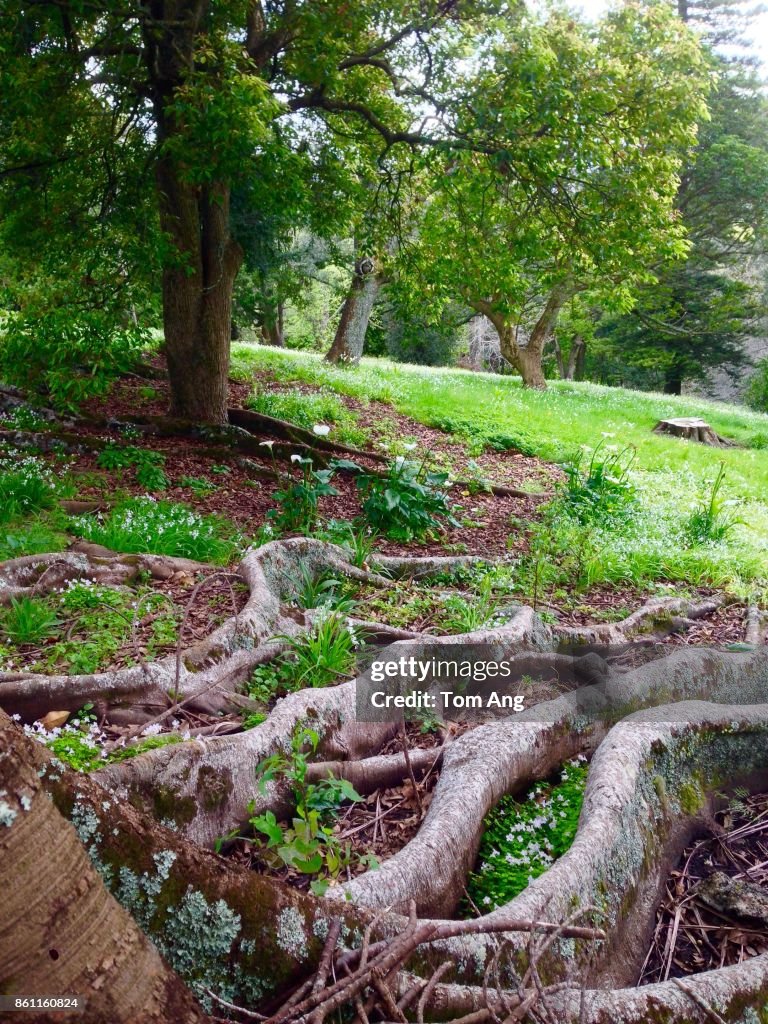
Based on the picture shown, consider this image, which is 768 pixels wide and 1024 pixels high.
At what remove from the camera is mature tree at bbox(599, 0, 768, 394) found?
23188mm

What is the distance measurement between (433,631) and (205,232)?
644 cm

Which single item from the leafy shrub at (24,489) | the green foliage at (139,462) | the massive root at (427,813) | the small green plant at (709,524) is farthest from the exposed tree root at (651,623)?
the green foliage at (139,462)

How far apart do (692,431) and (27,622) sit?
14.0 meters

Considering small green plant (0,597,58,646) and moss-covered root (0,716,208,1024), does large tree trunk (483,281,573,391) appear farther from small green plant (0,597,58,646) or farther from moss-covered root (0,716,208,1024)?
moss-covered root (0,716,208,1024)

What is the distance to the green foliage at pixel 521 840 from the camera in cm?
262

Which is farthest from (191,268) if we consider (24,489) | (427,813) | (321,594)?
(427,813)

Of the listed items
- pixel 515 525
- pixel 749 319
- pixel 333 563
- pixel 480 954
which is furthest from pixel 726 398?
pixel 480 954

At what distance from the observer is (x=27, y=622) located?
3.98m

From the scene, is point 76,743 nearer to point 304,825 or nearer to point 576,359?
point 304,825

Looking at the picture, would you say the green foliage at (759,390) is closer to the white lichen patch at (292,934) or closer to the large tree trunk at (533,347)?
the large tree trunk at (533,347)

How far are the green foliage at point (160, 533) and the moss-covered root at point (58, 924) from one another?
14.0 feet

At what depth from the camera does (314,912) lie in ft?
5.79

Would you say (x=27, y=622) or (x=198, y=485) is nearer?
(x=27, y=622)

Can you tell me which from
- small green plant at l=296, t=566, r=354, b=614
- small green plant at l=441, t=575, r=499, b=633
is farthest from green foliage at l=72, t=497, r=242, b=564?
small green plant at l=441, t=575, r=499, b=633
